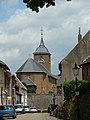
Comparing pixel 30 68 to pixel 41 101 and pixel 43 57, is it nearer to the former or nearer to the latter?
pixel 43 57

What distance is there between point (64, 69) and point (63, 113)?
27055mm

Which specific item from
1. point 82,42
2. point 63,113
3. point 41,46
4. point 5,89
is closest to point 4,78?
point 5,89

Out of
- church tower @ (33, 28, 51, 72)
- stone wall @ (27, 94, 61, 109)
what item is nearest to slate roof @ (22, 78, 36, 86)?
stone wall @ (27, 94, 61, 109)

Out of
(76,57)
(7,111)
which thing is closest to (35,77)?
(76,57)

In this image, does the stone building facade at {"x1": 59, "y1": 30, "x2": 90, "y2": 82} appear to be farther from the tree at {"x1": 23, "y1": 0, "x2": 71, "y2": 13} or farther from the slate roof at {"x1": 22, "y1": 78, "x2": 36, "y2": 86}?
the slate roof at {"x1": 22, "y1": 78, "x2": 36, "y2": 86}

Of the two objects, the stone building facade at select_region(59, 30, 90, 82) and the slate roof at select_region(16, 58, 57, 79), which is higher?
the slate roof at select_region(16, 58, 57, 79)

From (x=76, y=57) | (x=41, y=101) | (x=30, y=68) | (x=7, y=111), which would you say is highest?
(x=30, y=68)

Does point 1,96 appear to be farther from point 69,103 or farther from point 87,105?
point 87,105

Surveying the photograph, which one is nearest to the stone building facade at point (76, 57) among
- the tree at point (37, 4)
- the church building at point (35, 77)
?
the tree at point (37, 4)

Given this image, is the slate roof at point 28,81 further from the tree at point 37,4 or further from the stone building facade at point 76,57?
the tree at point 37,4

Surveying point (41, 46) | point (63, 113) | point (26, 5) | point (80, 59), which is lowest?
point (63, 113)

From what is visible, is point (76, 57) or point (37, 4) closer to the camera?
point (37, 4)

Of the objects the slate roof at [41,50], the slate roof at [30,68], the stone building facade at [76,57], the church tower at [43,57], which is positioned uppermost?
the slate roof at [41,50]

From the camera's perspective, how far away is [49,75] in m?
156
